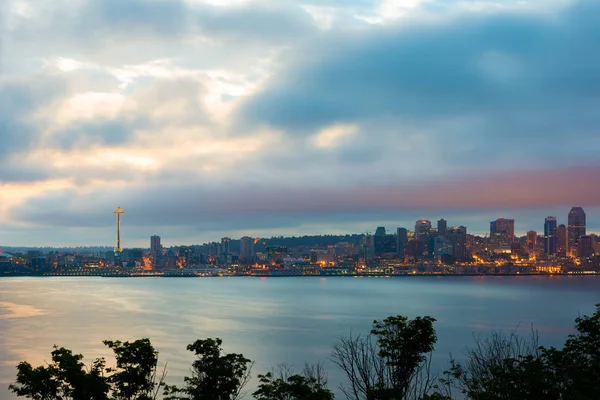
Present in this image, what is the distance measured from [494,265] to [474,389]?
132 meters

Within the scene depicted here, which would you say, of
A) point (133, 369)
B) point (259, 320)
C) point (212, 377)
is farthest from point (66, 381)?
point (259, 320)

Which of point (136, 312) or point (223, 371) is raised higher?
point (223, 371)

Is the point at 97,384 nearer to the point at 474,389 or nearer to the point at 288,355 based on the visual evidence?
the point at 474,389

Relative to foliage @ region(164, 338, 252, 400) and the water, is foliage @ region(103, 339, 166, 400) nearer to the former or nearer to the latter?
foliage @ region(164, 338, 252, 400)

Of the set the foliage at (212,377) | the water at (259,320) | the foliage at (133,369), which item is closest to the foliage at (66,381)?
the foliage at (133,369)

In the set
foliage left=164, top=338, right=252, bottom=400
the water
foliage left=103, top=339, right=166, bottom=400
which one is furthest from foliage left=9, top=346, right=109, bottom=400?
the water

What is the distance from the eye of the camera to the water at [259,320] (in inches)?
1212

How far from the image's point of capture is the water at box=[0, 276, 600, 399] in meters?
30.8

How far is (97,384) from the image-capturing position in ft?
30.5

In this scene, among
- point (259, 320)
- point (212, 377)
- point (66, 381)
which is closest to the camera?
point (66, 381)

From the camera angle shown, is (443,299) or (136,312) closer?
(136,312)

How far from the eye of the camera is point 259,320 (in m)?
46.0

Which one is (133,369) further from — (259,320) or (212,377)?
(259,320)

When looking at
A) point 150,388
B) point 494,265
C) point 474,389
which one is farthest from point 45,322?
point 494,265
